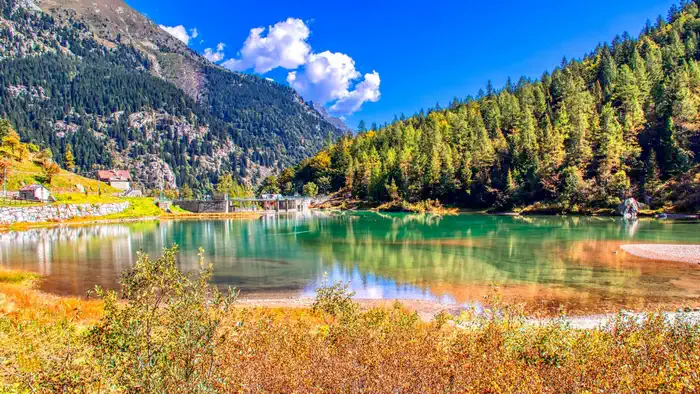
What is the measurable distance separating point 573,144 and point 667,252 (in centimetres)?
7507

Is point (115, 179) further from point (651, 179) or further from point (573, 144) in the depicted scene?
point (651, 179)

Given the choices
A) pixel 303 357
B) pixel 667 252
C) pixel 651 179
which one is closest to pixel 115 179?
pixel 667 252

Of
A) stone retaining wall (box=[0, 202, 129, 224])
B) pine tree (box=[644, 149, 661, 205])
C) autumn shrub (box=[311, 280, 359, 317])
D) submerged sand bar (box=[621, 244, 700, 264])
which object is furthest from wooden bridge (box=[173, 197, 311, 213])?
autumn shrub (box=[311, 280, 359, 317])

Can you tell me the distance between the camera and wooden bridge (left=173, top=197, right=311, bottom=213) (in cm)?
14150

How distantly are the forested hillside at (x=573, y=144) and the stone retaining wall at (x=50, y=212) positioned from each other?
93.5m

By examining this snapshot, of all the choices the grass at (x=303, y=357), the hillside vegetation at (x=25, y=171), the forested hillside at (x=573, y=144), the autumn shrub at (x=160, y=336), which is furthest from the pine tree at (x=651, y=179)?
the hillside vegetation at (x=25, y=171)

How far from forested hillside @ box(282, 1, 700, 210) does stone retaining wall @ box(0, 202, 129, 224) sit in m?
93.5

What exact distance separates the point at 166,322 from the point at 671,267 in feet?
132

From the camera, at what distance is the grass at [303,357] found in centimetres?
701

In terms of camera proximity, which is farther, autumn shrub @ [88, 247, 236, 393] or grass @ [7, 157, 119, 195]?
grass @ [7, 157, 119, 195]

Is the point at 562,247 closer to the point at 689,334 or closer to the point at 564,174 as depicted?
the point at 689,334

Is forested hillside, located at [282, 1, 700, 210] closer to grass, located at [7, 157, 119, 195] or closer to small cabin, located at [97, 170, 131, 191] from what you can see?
small cabin, located at [97, 170, 131, 191]

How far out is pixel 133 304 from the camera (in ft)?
27.3

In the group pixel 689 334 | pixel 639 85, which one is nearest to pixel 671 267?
pixel 689 334
